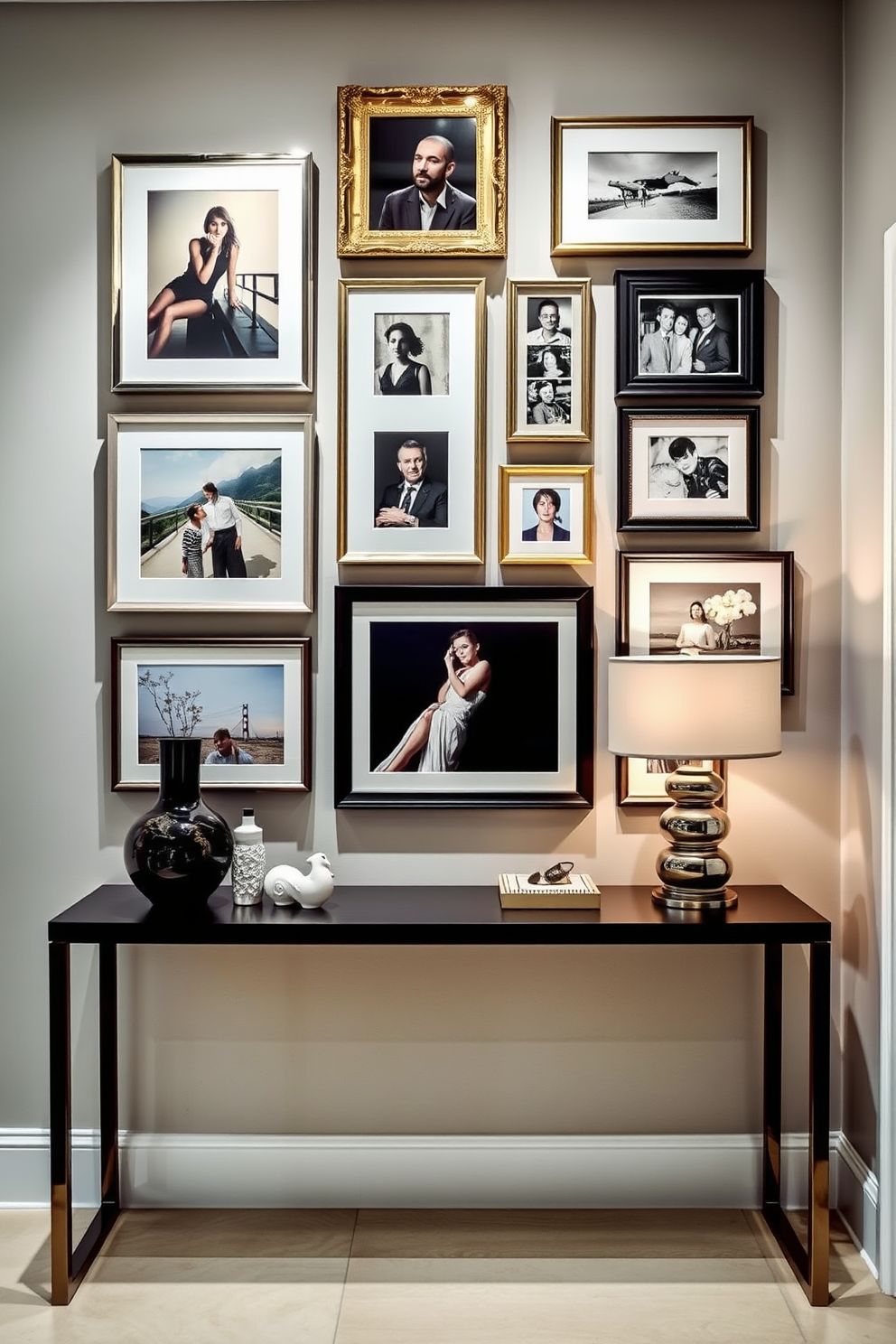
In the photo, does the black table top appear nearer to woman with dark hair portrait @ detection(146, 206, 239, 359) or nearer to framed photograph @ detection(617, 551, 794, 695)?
framed photograph @ detection(617, 551, 794, 695)

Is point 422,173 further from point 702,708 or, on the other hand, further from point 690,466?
point 702,708

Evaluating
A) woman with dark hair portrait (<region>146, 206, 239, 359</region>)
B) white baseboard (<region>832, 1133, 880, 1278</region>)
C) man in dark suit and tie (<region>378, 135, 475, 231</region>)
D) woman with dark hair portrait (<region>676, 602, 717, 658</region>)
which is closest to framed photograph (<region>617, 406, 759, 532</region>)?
woman with dark hair portrait (<region>676, 602, 717, 658</region>)

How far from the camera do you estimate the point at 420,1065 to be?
2.51 meters

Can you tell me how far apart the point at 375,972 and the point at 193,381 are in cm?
152

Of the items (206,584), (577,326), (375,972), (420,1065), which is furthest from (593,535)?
(420,1065)

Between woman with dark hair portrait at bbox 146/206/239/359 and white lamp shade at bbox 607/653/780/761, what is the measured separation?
1.37 m

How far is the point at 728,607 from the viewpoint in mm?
2480

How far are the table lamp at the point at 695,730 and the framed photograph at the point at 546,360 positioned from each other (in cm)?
63

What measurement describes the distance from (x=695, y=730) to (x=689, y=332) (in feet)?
3.29

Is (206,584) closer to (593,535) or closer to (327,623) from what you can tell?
(327,623)

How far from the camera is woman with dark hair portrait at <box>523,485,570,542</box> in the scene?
2.48m

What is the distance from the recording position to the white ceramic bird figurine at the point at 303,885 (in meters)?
2.24

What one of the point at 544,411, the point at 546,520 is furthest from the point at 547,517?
the point at 544,411

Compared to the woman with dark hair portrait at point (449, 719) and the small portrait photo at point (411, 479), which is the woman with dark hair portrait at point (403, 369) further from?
the woman with dark hair portrait at point (449, 719)
